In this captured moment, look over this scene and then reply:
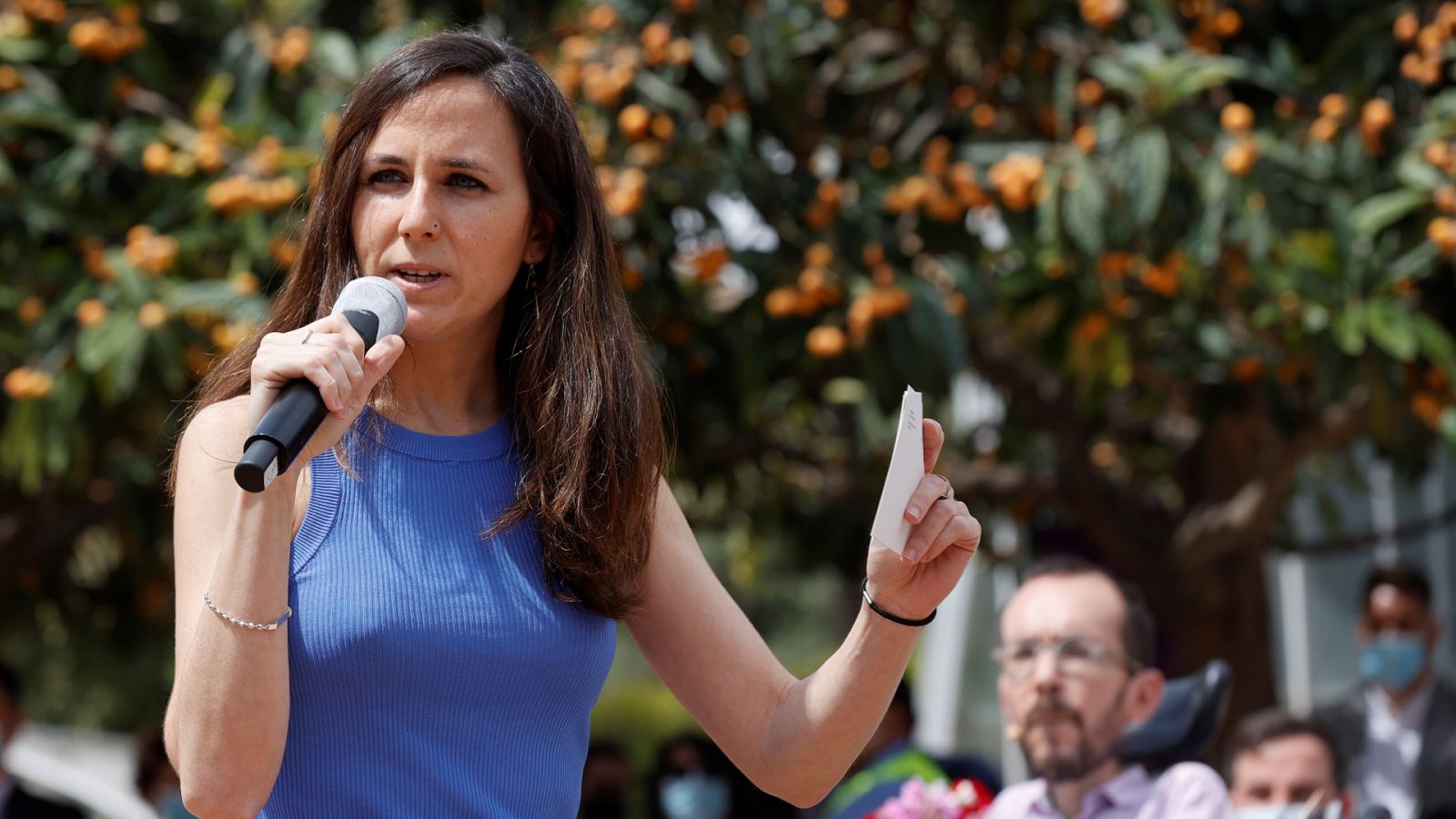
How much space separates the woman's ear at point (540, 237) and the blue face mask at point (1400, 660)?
5.09 meters

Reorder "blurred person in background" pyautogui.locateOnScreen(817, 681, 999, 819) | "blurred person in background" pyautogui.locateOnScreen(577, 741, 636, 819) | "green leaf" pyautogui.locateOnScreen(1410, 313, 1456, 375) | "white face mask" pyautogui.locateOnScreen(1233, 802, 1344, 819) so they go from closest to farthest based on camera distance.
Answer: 1. "white face mask" pyautogui.locateOnScreen(1233, 802, 1344, 819)
2. "green leaf" pyautogui.locateOnScreen(1410, 313, 1456, 375)
3. "blurred person in background" pyautogui.locateOnScreen(817, 681, 999, 819)
4. "blurred person in background" pyautogui.locateOnScreen(577, 741, 636, 819)

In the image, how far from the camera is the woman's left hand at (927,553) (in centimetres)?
200

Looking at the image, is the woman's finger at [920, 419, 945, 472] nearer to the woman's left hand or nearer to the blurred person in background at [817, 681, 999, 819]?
the woman's left hand

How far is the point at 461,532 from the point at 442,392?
21 centimetres

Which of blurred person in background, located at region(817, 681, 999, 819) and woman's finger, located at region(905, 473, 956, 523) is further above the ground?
woman's finger, located at region(905, 473, 956, 523)

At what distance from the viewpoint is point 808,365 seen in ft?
18.5

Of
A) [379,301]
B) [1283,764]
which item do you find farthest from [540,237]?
[1283,764]

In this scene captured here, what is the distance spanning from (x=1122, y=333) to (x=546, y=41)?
6.75ft

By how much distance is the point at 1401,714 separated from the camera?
257 inches

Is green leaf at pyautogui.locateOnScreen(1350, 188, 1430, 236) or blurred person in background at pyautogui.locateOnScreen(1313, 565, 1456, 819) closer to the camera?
green leaf at pyautogui.locateOnScreen(1350, 188, 1430, 236)

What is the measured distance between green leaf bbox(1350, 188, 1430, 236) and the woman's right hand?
392cm

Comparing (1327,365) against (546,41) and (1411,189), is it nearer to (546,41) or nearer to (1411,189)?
(1411,189)

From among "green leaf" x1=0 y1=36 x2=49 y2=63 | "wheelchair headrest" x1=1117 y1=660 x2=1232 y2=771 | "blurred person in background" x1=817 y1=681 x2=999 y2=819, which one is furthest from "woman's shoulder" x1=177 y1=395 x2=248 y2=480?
"green leaf" x1=0 y1=36 x2=49 y2=63

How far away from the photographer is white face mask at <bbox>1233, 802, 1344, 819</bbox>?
3.83 metres
